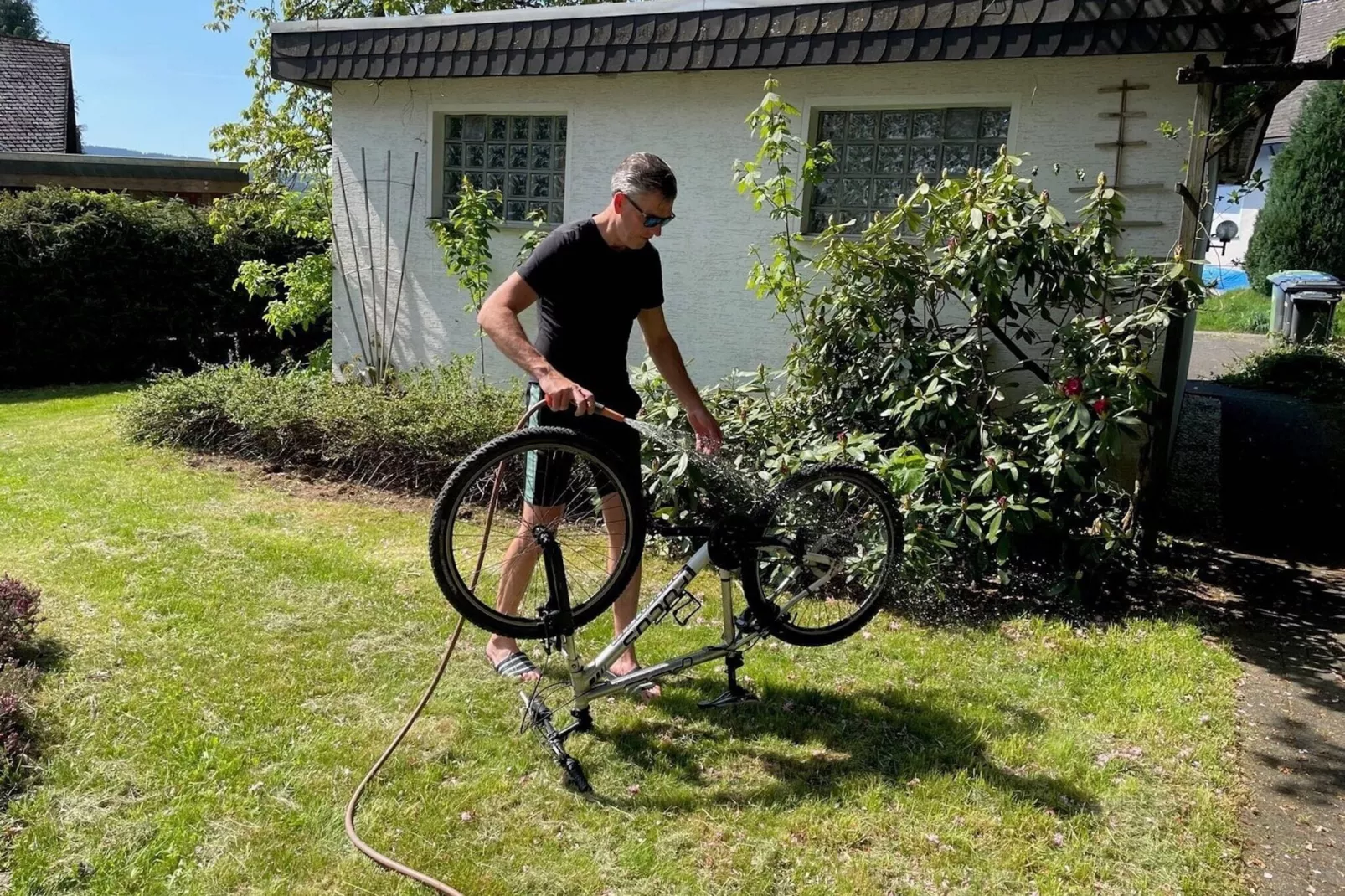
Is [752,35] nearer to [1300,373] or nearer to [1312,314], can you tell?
[1300,373]

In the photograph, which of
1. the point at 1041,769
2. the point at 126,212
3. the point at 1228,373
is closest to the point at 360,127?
the point at 126,212

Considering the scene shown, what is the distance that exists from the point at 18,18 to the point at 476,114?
60.7 m

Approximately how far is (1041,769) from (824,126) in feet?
15.4

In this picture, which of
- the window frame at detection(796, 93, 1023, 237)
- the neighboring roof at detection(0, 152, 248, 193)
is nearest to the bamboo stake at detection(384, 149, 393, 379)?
the window frame at detection(796, 93, 1023, 237)

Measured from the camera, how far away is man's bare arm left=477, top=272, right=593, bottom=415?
2.79 m

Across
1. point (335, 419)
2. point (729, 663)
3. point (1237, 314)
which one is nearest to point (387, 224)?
point (335, 419)

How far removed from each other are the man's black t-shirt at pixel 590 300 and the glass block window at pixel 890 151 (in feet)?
10.2

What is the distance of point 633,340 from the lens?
7.08 m

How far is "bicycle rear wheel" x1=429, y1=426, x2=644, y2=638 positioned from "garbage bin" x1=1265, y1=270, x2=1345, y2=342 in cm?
1561

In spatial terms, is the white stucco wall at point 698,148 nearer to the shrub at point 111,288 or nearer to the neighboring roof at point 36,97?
the shrub at point 111,288

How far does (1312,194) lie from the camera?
825 inches

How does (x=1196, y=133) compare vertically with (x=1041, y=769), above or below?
above

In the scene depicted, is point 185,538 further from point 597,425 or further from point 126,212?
point 126,212

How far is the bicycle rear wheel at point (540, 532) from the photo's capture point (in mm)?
2730
